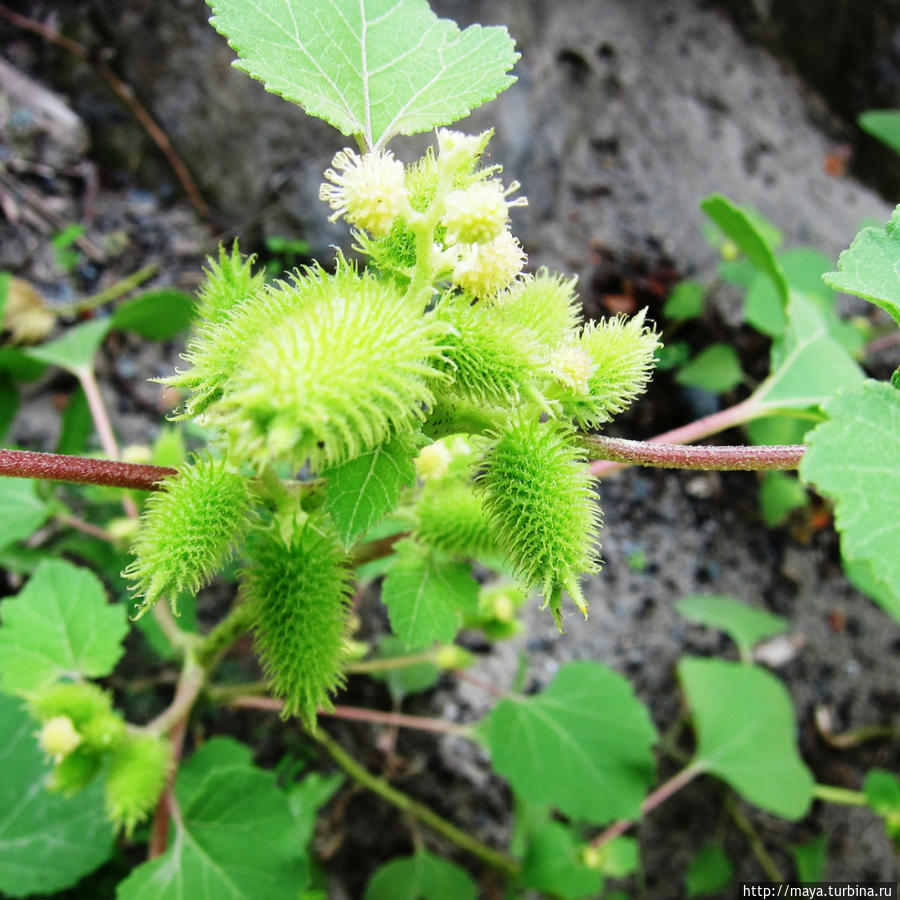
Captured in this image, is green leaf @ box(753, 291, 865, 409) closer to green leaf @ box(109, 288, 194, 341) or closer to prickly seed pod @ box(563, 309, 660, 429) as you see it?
prickly seed pod @ box(563, 309, 660, 429)

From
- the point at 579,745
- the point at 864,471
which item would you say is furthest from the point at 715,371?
the point at 864,471

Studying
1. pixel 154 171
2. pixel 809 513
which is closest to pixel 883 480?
pixel 809 513

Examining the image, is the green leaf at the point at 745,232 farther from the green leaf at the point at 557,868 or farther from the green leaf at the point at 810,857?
the green leaf at the point at 810,857

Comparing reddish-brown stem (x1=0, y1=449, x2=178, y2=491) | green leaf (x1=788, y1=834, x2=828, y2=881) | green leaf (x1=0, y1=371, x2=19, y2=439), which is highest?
reddish-brown stem (x1=0, y1=449, x2=178, y2=491)

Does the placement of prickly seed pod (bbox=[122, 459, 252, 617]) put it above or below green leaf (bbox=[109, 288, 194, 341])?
above

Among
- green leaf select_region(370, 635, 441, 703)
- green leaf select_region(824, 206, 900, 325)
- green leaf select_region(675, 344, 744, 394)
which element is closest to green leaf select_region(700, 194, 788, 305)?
green leaf select_region(824, 206, 900, 325)
